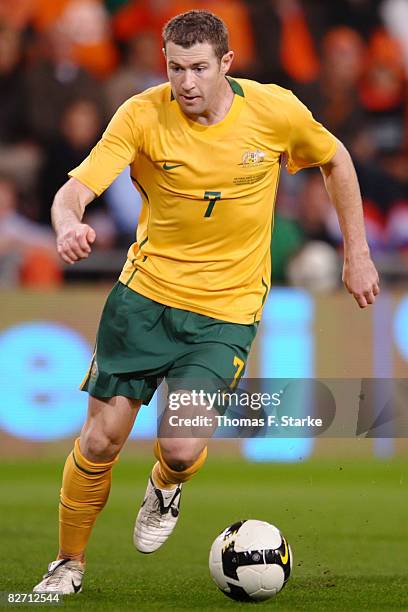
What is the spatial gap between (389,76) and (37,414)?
17.7 ft

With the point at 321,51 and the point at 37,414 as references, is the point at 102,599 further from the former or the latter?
the point at 321,51

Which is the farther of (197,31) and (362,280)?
(362,280)

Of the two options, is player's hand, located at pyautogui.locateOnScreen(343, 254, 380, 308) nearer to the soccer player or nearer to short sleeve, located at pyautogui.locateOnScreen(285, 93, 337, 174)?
the soccer player

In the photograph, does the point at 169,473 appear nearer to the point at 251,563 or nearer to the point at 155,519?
the point at 155,519

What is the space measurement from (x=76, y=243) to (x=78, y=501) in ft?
4.63

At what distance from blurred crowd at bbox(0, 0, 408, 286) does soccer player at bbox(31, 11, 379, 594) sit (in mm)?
5200

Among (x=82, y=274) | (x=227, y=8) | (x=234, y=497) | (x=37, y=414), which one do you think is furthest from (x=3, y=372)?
(x=227, y=8)

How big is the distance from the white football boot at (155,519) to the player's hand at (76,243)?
1689 mm

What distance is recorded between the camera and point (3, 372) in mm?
10227

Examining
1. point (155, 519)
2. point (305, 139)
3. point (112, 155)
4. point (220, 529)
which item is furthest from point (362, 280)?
point (220, 529)

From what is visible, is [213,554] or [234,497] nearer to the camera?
[213,554]

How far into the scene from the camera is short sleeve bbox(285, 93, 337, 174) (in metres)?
5.64

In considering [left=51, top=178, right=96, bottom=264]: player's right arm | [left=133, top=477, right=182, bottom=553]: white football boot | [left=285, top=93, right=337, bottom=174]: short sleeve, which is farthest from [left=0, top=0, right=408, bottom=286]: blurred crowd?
[left=51, top=178, right=96, bottom=264]: player's right arm

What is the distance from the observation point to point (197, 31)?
207 inches
